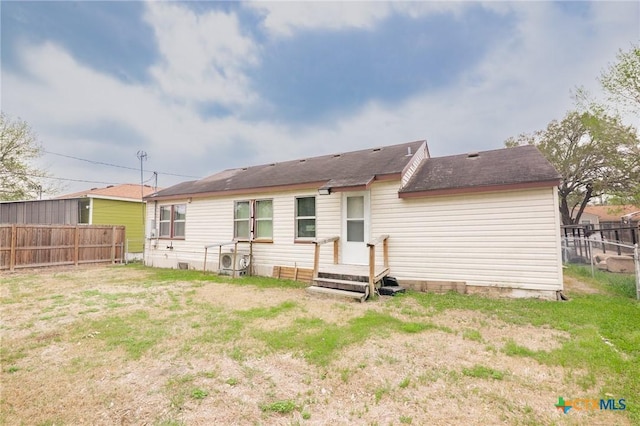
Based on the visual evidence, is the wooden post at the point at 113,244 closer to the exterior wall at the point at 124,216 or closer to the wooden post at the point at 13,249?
the exterior wall at the point at 124,216

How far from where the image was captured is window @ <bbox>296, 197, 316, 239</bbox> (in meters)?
8.76

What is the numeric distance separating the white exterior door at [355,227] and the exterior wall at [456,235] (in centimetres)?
20

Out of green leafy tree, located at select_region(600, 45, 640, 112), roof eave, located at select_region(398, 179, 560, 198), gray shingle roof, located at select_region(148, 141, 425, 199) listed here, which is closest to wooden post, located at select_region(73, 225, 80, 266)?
gray shingle roof, located at select_region(148, 141, 425, 199)

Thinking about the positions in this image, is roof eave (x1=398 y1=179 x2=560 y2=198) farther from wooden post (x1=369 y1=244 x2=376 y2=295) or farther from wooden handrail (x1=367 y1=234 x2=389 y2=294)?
wooden post (x1=369 y1=244 x2=376 y2=295)

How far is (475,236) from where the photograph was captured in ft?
21.9

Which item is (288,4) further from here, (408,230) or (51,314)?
(51,314)

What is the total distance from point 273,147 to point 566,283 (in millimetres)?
17341

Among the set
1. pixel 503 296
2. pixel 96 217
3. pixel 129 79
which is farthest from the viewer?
pixel 96 217

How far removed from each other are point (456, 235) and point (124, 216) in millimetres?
17166

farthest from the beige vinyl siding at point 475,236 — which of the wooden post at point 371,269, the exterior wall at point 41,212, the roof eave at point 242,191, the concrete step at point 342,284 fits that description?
the exterior wall at point 41,212

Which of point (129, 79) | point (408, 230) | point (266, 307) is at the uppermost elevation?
point (129, 79)

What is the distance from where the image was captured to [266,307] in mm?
5734

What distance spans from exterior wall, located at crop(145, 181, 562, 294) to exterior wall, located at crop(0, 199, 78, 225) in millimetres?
12486

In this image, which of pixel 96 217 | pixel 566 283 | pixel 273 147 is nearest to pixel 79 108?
pixel 96 217
